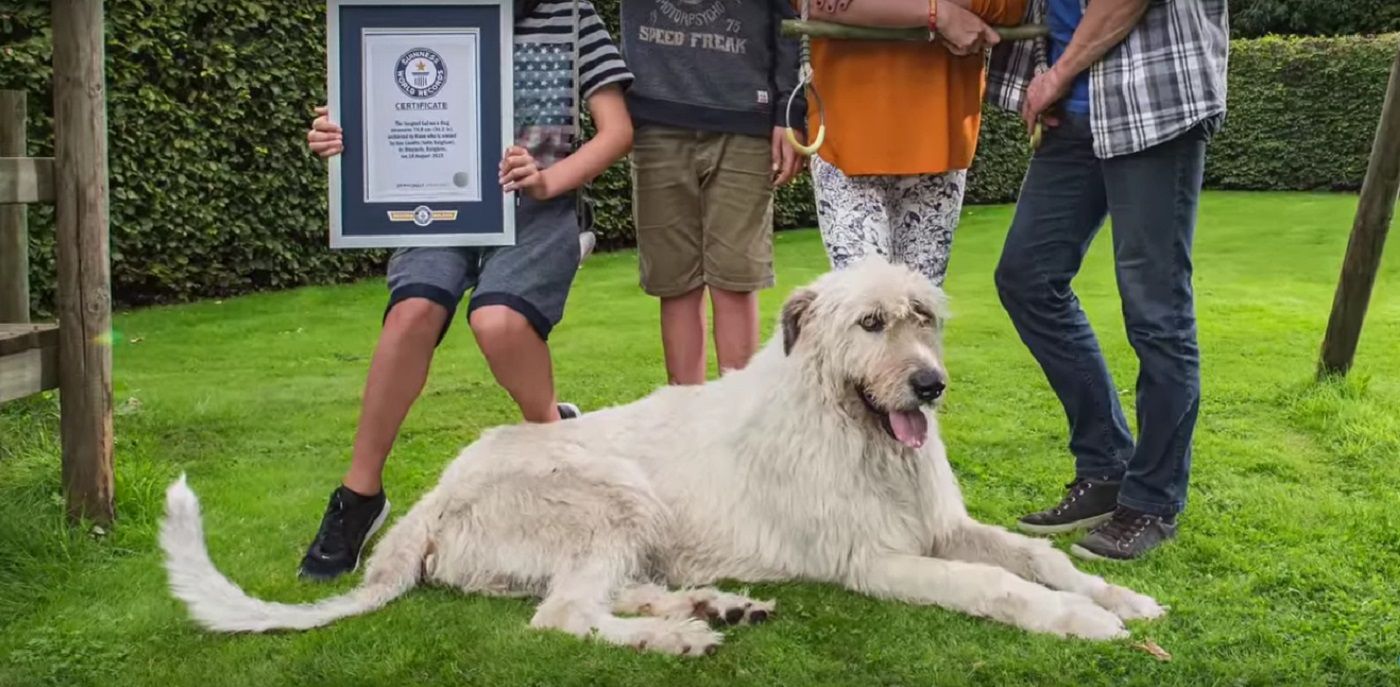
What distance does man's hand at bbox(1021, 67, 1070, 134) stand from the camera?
418cm

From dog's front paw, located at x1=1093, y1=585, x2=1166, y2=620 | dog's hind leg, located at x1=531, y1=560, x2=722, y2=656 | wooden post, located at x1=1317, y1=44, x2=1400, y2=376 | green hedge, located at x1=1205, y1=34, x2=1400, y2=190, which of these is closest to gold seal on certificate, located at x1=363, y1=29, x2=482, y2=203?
dog's hind leg, located at x1=531, y1=560, x2=722, y2=656

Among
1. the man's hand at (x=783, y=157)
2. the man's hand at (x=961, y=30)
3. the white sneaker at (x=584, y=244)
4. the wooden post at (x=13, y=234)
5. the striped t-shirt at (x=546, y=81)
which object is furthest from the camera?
the wooden post at (x=13, y=234)

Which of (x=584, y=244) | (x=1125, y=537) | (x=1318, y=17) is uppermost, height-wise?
(x=1318, y=17)

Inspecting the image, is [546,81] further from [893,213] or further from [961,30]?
[961,30]

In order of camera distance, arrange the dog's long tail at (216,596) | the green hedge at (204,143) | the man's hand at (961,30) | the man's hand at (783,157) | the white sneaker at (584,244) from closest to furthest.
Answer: the dog's long tail at (216,596) → the man's hand at (961,30) → the white sneaker at (584,244) → the man's hand at (783,157) → the green hedge at (204,143)

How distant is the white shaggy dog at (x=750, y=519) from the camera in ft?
11.8

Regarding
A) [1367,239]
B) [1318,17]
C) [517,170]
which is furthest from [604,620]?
[1318,17]

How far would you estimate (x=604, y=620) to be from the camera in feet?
11.7

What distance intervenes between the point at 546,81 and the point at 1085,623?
2.53 meters

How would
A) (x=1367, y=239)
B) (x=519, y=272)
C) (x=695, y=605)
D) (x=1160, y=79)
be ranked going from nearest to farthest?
(x=695, y=605) → (x=1160, y=79) → (x=519, y=272) → (x=1367, y=239)

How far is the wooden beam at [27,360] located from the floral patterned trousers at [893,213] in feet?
9.40

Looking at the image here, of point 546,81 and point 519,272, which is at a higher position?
point 546,81

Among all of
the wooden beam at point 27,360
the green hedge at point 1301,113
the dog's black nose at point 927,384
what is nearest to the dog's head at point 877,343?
the dog's black nose at point 927,384

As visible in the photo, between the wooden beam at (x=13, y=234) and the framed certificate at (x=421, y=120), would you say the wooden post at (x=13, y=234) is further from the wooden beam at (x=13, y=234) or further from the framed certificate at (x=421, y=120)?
the framed certificate at (x=421, y=120)
